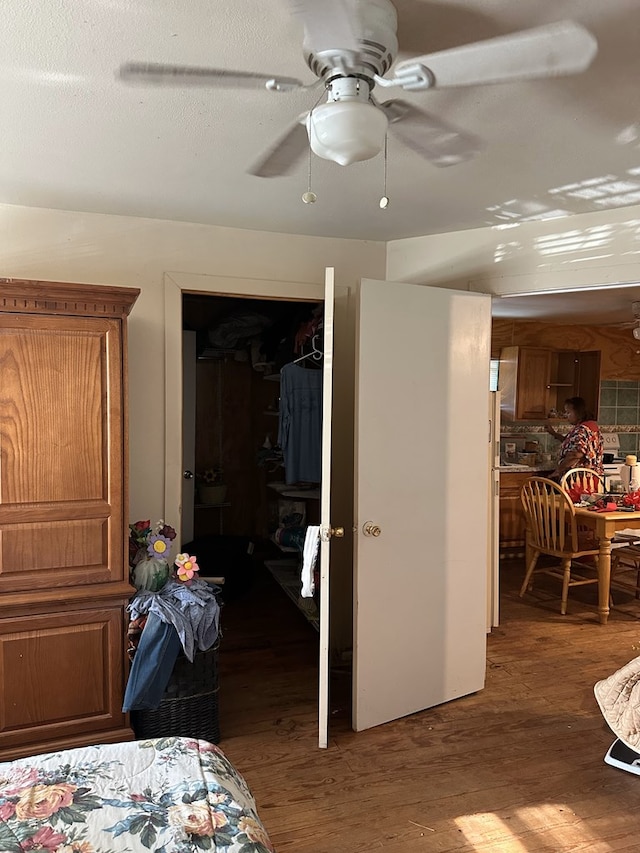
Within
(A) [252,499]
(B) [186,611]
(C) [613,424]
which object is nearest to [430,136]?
(B) [186,611]

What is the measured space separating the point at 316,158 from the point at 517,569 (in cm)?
465

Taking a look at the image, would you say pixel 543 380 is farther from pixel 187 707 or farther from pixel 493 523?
pixel 187 707

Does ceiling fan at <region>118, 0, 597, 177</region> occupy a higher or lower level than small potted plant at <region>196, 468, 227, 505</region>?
higher

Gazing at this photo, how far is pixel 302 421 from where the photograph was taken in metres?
3.76

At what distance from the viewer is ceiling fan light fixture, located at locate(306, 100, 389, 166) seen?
1.42m

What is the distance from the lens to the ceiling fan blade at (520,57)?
140 centimetres

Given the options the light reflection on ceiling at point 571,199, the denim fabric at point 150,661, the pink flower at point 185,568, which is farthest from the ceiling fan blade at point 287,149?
the denim fabric at point 150,661

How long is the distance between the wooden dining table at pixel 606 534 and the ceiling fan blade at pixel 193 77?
154 inches

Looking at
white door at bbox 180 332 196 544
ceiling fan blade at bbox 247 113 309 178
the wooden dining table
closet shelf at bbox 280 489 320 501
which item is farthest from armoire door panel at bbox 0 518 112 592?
the wooden dining table

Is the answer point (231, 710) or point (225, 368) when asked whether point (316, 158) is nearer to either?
point (231, 710)

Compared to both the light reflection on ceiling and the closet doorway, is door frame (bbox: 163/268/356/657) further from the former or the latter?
the light reflection on ceiling

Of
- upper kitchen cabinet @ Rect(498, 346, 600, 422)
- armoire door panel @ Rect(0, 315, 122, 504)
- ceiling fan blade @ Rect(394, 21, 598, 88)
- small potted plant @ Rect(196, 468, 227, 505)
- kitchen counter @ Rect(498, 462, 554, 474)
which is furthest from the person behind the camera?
upper kitchen cabinet @ Rect(498, 346, 600, 422)

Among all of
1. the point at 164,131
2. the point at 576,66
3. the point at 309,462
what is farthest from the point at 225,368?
the point at 576,66

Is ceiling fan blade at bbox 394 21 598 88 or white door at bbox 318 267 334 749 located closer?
ceiling fan blade at bbox 394 21 598 88
